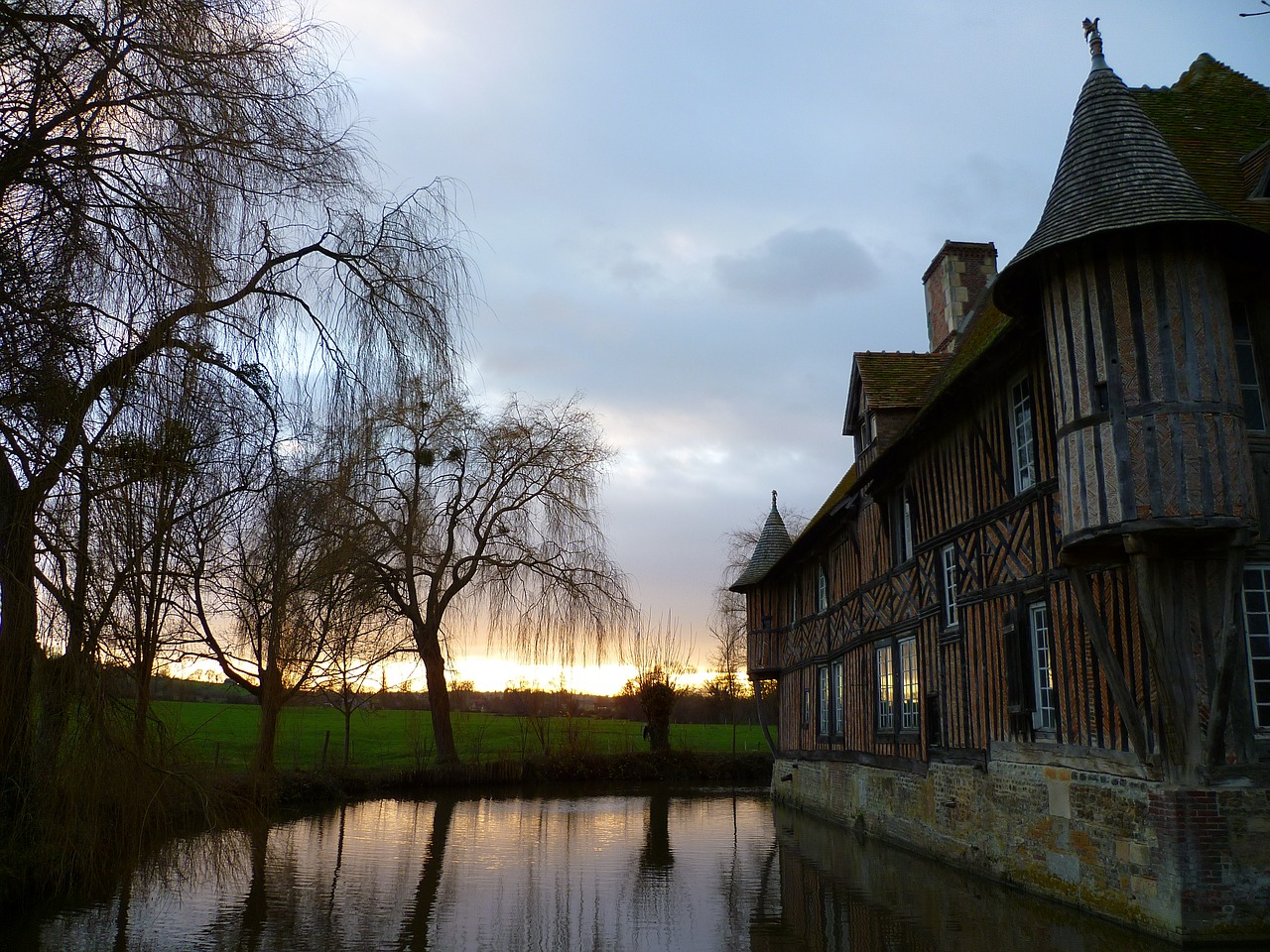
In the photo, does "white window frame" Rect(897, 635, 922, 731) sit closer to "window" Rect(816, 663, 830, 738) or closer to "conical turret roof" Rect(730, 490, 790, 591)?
"window" Rect(816, 663, 830, 738)

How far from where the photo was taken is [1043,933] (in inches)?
294

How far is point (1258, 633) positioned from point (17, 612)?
8079 mm

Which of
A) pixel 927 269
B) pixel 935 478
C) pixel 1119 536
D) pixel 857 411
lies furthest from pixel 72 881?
pixel 927 269

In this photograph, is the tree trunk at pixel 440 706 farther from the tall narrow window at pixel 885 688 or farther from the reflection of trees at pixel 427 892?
the tall narrow window at pixel 885 688

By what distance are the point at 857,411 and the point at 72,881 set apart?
13.2m

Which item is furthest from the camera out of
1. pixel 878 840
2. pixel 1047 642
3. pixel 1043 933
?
pixel 878 840

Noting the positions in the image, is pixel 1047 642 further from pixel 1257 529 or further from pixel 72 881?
pixel 72 881

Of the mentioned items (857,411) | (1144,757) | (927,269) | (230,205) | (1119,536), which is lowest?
(1144,757)

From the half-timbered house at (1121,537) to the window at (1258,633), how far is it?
2 cm

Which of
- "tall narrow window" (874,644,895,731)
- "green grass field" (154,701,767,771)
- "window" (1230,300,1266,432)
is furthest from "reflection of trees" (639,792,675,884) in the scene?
"window" (1230,300,1266,432)

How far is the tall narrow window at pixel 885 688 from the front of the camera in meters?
13.6

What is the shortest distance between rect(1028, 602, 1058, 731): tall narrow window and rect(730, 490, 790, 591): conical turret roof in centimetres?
1245

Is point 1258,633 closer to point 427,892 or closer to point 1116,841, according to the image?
point 1116,841

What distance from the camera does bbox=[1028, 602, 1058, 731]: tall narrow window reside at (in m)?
9.03
